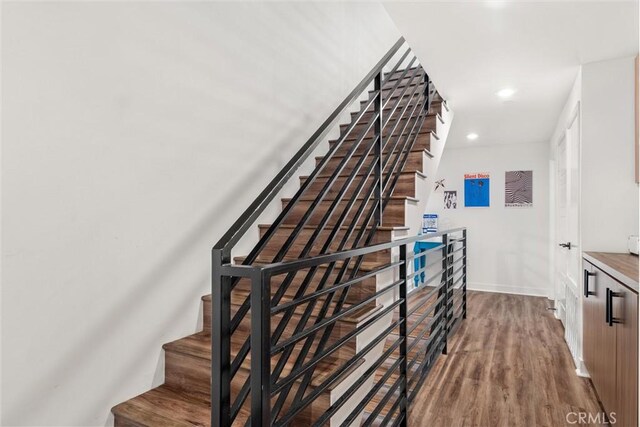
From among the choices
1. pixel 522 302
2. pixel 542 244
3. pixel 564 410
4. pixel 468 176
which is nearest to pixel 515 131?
pixel 468 176

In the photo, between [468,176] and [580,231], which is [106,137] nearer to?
[580,231]

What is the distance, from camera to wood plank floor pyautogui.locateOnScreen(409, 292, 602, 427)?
83.5 inches

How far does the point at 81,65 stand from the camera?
56.1 inches

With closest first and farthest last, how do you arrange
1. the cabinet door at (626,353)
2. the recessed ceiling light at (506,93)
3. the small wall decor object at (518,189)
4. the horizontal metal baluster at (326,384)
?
the horizontal metal baluster at (326,384), the cabinet door at (626,353), the recessed ceiling light at (506,93), the small wall decor object at (518,189)

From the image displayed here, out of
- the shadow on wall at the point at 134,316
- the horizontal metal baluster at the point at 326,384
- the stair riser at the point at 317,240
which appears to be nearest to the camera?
the horizontal metal baluster at the point at 326,384

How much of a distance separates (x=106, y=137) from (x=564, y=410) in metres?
2.81

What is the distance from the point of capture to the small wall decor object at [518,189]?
5.34m

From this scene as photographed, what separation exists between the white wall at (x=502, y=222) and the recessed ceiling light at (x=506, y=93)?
8.07 ft

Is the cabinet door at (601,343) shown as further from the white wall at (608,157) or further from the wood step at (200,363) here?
the wood step at (200,363)

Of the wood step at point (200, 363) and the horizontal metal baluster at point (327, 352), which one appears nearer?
the horizontal metal baluster at point (327, 352)

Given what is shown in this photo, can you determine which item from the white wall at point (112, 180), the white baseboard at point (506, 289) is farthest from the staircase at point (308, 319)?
the white baseboard at point (506, 289)

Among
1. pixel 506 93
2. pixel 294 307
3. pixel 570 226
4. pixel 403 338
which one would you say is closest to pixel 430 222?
pixel 570 226

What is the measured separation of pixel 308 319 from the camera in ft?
5.06

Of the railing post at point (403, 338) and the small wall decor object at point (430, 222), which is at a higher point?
the small wall decor object at point (430, 222)
